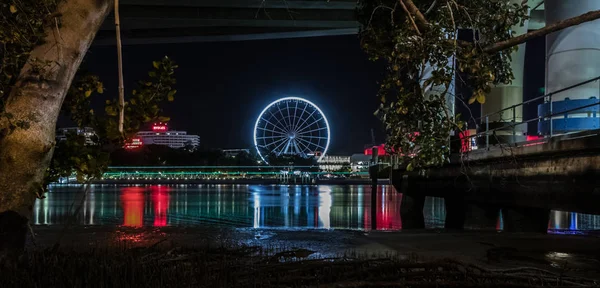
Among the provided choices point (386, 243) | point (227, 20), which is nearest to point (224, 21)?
point (227, 20)

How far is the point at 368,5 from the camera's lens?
7.43 meters

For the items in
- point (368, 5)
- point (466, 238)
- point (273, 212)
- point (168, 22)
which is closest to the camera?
point (368, 5)

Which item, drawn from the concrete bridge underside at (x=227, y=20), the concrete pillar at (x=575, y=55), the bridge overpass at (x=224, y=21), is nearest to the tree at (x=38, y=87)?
the concrete pillar at (x=575, y=55)

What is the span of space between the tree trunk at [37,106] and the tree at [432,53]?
3.18m

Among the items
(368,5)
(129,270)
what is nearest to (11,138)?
(129,270)

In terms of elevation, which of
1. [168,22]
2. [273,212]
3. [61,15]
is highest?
[168,22]

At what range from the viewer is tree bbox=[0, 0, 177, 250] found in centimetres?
575

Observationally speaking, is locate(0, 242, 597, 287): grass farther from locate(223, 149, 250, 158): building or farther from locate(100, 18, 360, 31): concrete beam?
locate(223, 149, 250, 158): building

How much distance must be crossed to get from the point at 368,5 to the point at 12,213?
487 centimetres

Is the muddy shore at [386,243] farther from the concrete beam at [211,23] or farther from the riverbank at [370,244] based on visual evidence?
the concrete beam at [211,23]

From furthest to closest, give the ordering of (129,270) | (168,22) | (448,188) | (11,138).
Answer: (168,22) < (448,188) < (11,138) < (129,270)

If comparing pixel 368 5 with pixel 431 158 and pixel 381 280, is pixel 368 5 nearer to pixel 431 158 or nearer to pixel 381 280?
pixel 431 158

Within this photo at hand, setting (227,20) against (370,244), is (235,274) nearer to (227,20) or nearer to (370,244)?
(370,244)

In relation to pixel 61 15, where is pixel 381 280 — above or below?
below
